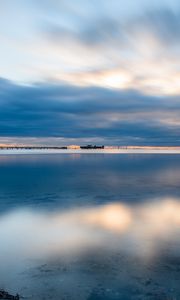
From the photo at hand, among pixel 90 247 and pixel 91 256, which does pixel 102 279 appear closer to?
pixel 91 256

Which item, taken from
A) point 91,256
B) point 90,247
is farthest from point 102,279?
point 90,247

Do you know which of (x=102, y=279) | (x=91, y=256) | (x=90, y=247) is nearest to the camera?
(x=102, y=279)

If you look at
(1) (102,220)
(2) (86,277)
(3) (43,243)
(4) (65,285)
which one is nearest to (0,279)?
(4) (65,285)

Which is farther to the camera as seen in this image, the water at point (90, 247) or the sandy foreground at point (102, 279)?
the water at point (90, 247)

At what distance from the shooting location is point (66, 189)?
19.3m

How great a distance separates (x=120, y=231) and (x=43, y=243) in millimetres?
2792

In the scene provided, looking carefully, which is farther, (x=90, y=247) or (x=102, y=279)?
(x=90, y=247)

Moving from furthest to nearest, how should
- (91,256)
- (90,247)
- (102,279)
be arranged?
1. (90,247)
2. (91,256)
3. (102,279)

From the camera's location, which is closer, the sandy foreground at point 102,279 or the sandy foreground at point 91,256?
the sandy foreground at point 102,279

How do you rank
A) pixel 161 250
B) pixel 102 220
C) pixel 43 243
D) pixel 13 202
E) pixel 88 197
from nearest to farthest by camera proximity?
pixel 161 250
pixel 43 243
pixel 102 220
pixel 13 202
pixel 88 197

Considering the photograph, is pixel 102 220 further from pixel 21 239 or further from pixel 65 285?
pixel 65 285

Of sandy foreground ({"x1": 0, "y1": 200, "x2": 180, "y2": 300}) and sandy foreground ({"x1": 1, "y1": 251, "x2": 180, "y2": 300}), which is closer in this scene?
sandy foreground ({"x1": 1, "y1": 251, "x2": 180, "y2": 300})

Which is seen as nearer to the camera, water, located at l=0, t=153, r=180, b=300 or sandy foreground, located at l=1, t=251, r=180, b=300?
sandy foreground, located at l=1, t=251, r=180, b=300

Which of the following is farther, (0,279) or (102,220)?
(102,220)
